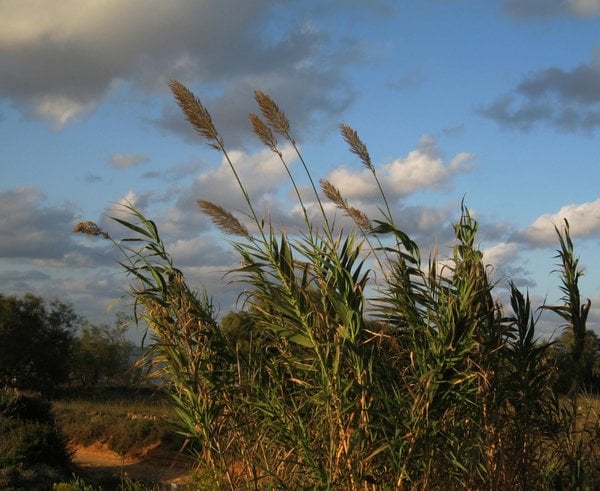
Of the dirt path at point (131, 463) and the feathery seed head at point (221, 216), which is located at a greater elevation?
the feathery seed head at point (221, 216)

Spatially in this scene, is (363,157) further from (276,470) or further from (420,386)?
(276,470)

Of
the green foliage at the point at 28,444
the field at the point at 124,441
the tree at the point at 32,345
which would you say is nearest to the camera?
the green foliage at the point at 28,444

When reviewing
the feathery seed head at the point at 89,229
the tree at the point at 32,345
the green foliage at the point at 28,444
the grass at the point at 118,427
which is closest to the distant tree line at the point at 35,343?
the tree at the point at 32,345

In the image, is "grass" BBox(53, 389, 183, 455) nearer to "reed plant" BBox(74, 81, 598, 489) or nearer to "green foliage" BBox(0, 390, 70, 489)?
"green foliage" BBox(0, 390, 70, 489)

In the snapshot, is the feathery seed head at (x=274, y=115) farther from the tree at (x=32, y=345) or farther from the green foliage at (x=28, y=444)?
the tree at (x=32, y=345)

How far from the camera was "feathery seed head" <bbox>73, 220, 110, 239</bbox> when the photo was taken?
5.77 m

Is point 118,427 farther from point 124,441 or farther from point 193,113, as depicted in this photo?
point 193,113

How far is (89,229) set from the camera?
5.85 m

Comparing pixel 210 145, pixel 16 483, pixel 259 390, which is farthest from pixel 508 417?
pixel 16 483

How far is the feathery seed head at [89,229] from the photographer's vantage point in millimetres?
5773

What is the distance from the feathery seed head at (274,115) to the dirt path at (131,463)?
12.4 meters

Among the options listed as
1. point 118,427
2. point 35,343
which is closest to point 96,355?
point 35,343

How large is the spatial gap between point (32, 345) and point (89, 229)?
30.9 metres

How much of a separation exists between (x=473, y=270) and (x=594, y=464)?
222 centimetres
